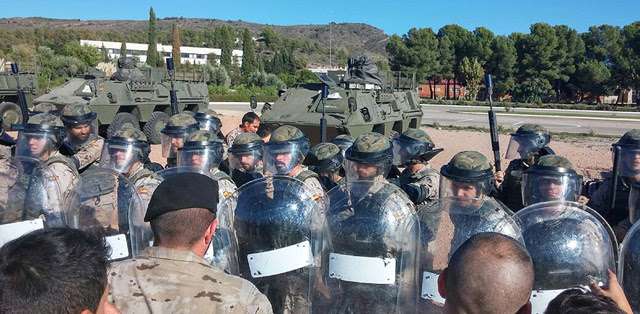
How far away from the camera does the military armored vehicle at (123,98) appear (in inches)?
580

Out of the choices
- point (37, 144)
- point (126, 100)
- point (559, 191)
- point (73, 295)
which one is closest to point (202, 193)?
point (73, 295)

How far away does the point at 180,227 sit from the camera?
2.15 meters

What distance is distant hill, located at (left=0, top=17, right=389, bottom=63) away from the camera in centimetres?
13525

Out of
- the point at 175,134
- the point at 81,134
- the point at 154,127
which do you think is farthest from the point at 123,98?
the point at 175,134

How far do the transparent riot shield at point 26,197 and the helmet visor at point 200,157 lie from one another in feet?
3.88

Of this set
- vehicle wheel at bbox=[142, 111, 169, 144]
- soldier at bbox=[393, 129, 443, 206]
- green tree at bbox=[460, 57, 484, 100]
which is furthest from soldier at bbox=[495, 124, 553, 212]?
green tree at bbox=[460, 57, 484, 100]

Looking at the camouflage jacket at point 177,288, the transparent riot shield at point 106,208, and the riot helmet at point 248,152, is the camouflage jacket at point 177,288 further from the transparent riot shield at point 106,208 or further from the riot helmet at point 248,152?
the riot helmet at point 248,152

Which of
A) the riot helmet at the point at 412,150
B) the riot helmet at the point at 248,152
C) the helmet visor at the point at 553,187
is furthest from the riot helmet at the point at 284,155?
the helmet visor at the point at 553,187

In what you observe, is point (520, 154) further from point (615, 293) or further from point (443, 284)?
point (443, 284)

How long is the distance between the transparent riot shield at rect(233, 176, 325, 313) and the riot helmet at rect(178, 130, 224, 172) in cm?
156

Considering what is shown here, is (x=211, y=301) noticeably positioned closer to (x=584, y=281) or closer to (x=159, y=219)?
(x=159, y=219)

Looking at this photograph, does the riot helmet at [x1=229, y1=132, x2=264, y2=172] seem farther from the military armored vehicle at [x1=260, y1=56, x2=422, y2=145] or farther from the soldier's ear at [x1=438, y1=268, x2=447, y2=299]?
the military armored vehicle at [x1=260, y1=56, x2=422, y2=145]

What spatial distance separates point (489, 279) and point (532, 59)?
52246 millimetres

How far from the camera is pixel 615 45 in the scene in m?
48.6
